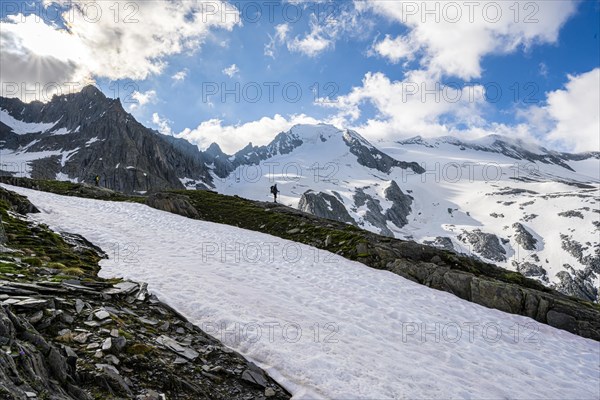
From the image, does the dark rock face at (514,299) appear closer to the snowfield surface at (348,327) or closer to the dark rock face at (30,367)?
the snowfield surface at (348,327)

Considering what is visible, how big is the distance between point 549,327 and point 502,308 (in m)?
2.14

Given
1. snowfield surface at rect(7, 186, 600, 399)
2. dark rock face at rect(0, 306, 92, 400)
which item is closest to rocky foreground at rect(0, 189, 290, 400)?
dark rock face at rect(0, 306, 92, 400)

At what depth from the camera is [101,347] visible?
7.30 meters

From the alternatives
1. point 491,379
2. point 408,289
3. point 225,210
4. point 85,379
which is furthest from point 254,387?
point 225,210

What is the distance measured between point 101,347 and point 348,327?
320 inches

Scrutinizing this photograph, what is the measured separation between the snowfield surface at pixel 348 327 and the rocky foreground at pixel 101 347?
91cm

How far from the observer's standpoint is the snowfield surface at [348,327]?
30.6 feet

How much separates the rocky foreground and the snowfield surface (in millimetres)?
907

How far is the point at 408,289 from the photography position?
754 inches

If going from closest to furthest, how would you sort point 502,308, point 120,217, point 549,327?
point 549,327 < point 502,308 < point 120,217

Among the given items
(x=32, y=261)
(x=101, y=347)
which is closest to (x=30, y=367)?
(x=101, y=347)

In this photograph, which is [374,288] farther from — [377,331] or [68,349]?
[68,349]

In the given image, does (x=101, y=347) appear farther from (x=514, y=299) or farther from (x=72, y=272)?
(x=514, y=299)

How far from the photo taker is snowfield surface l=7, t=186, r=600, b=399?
30.6ft
